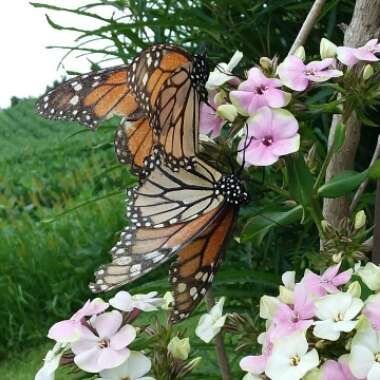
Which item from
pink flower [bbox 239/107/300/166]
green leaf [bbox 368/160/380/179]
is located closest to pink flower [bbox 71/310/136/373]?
pink flower [bbox 239/107/300/166]

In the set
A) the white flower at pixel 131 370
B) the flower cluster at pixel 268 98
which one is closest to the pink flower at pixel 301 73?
the flower cluster at pixel 268 98

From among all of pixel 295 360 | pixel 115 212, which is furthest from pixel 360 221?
pixel 115 212

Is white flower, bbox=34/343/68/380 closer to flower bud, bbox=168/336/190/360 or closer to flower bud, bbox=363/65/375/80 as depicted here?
flower bud, bbox=168/336/190/360

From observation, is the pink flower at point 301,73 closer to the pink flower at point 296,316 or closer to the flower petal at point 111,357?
the pink flower at point 296,316

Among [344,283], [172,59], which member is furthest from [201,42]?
[344,283]

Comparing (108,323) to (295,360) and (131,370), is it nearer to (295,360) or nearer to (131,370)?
(131,370)

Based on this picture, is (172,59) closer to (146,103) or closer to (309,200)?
(146,103)

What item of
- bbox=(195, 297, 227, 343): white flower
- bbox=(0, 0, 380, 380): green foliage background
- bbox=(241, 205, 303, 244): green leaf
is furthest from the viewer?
bbox=(0, 0, 380, 380): green foliage background
